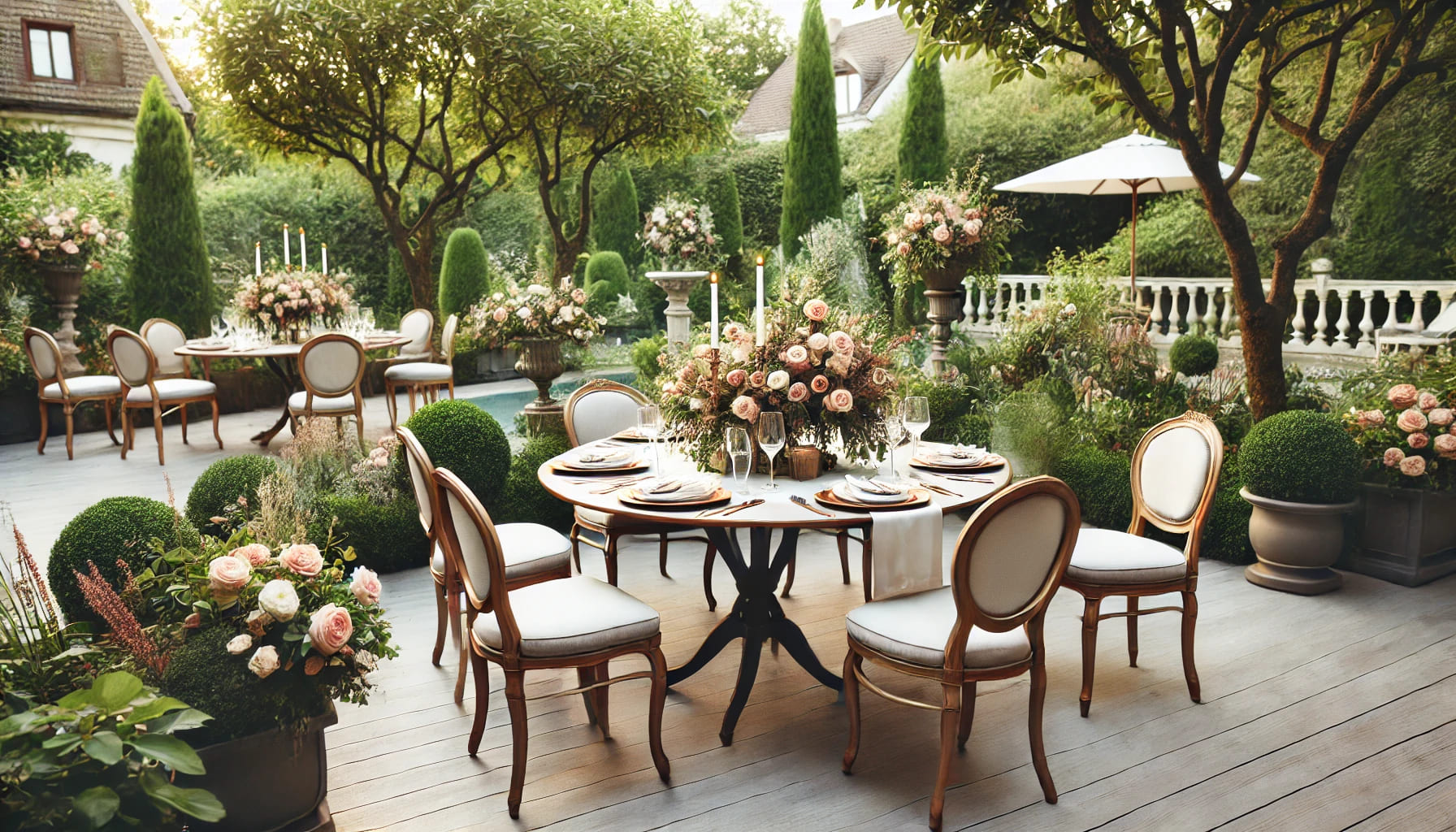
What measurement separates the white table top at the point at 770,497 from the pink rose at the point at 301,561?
33.4 inches

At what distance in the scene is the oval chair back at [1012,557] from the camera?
2.52 m

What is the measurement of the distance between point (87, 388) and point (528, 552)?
606cm

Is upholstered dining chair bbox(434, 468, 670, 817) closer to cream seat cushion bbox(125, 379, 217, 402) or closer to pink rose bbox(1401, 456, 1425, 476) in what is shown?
pink rose bbox(1401, 456, 1425, 476)

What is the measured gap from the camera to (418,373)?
8.17m

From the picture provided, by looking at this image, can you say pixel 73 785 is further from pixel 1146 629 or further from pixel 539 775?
pixel 1146 629

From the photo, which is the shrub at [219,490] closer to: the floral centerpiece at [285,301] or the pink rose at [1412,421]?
the floral centerpiece at [285,301]

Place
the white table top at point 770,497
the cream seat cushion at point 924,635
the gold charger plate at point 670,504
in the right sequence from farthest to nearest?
the gold charger plate at point 670,504, the white table top at point 770,497, the cream seat cushion at point 924,635

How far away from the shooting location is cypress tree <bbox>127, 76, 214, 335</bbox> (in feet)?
31.2

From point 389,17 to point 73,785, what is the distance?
8.88 metres

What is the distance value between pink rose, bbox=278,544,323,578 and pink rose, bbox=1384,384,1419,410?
4.45 metres

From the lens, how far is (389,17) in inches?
364

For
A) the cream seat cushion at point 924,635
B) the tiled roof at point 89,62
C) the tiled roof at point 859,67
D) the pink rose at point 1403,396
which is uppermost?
the tiled roof at point 859,67

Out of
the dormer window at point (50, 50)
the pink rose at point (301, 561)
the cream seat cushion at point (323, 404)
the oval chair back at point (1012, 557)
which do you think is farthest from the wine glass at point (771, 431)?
the dormer window at point (50, 50)

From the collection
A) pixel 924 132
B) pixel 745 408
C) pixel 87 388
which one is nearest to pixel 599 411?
pixel 745 408
